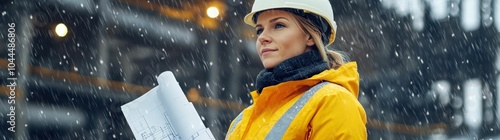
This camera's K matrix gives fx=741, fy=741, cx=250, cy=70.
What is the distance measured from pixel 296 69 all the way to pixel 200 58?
33.4 feet

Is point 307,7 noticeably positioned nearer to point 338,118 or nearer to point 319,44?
point 319,44

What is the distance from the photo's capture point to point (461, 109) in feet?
60.0

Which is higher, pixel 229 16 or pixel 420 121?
pixel 229 16

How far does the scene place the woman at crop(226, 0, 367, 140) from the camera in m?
2.28

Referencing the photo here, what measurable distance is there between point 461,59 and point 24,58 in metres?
11.0

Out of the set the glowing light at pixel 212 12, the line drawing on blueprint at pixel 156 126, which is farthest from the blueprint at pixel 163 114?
the glowing light at pixel 212 12

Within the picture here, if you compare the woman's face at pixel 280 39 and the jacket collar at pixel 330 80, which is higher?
the woman's face at pixel 280 39

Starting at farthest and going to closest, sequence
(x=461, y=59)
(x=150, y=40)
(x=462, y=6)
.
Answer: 1. (x=461, y=59)
2. (x=462, y=6)
3. (x=150, y=40)

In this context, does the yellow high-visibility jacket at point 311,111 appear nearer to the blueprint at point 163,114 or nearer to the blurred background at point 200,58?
the blueprint at point 163,114

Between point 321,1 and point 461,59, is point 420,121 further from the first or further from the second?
point 321,1

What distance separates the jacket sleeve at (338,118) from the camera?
222 centimetres

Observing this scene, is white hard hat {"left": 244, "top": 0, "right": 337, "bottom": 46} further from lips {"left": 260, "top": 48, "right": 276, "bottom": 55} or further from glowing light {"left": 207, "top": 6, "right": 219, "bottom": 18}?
glowing light {"left": 207, "top": 6, "right": 219, "bottom": 18}

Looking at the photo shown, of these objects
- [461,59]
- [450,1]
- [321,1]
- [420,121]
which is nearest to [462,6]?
[450,1]

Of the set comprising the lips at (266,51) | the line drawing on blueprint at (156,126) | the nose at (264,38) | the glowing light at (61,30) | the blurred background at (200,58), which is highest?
the glowing light at (61,30)
